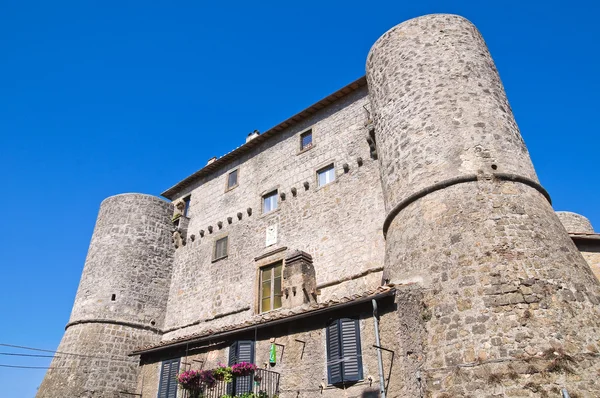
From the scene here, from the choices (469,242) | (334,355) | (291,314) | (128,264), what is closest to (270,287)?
(291,314)

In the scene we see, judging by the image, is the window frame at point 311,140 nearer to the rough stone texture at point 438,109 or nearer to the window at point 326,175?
the window at point 326,175

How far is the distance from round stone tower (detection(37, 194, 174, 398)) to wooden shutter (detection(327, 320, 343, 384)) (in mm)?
10997

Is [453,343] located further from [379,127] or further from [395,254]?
[379,127]

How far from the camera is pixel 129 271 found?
2014cm

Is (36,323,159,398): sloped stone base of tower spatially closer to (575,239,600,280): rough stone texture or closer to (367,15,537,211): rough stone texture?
(367,15,537,211): rough stone texture

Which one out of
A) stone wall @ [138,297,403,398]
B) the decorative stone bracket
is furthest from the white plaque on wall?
stone wall @ [138,297,403,398]

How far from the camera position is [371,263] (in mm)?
13734

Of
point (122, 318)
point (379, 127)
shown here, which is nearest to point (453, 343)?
point (379, 127)

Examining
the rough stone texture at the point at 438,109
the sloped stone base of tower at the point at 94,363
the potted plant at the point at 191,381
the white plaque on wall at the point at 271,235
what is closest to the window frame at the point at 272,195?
the white plaque on wall at the point at 271,235

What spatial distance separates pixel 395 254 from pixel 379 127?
13.1 feet

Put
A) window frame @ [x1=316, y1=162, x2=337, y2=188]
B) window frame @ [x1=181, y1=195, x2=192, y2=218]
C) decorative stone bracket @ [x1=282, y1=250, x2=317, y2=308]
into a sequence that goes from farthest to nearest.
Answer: window frame @ [x1=181, y1=195, x2=192, y2=218]
window frame @ [x1=316, y1=162, x2=337, y2=188]
decorative stone bracket @ [x1=282, y1=250, x2=317, y2=308]

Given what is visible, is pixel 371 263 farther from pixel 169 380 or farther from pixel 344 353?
pixel 169 380

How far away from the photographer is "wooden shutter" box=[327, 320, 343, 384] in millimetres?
9992

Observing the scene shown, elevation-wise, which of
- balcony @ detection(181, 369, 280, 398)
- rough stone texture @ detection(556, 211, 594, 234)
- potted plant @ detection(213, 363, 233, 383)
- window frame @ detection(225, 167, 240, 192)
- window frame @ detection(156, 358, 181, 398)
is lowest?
balcony @ detection(181, 369, 280, 398)
